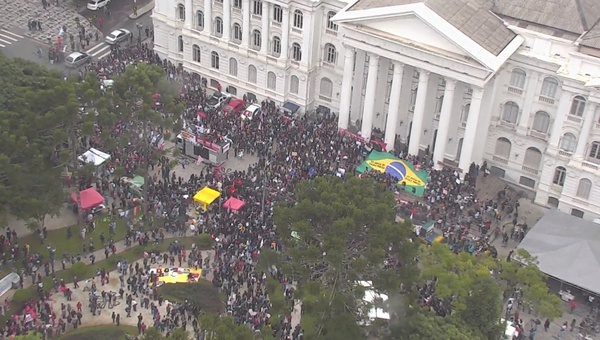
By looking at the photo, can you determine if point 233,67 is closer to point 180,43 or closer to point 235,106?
point 235,106

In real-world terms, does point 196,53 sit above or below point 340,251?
below

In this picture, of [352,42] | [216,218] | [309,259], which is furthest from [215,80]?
[309,259]

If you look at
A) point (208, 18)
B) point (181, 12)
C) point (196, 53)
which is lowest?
point (196, 53)

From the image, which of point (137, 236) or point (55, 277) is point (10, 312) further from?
point (137, 236)

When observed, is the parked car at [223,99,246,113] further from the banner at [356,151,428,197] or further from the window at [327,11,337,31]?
the banner at [356,151,428,197]

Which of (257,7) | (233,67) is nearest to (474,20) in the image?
(257,7)

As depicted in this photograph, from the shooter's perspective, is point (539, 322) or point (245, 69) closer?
point (539, 322)

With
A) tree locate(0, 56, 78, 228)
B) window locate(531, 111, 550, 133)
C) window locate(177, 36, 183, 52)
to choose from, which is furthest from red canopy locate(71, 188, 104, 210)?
window locate(531, 111, 550, 133)
